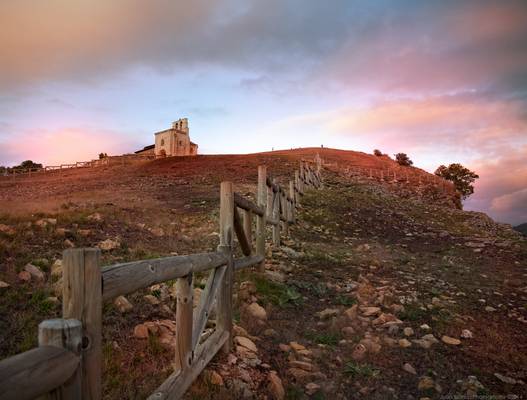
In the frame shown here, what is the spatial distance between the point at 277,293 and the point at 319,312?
3.07ft

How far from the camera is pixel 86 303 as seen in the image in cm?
189

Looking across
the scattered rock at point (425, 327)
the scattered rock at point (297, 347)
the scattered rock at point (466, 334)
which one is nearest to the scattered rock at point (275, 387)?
the scattered rock at point (297, 347)

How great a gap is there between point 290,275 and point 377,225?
875 cm

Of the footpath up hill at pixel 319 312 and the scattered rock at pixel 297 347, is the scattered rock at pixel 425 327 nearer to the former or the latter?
the footpath up hill at pixel 319 312

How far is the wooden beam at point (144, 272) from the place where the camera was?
2.16 m

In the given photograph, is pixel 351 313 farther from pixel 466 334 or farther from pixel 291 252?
pixel 291 252

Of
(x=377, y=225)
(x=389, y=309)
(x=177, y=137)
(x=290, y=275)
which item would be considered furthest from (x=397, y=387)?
(x=177, y=137)

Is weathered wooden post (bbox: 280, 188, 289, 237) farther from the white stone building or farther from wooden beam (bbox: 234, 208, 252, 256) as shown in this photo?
the white stone building

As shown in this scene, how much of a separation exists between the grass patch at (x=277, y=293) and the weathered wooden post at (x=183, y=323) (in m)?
3.16

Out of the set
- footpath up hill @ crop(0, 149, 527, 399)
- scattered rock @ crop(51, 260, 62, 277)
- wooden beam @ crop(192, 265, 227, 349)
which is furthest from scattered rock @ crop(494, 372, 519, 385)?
scattered rock @ crop(51, 260, 62, 277)

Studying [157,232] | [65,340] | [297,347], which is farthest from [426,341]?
[157,232]

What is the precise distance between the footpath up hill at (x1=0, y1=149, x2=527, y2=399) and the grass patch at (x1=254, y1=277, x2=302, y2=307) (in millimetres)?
36

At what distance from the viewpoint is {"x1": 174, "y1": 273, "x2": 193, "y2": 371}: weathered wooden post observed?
3.18 m

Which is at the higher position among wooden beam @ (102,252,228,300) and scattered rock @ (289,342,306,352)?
wooden beam @ (102,252,228,300)
